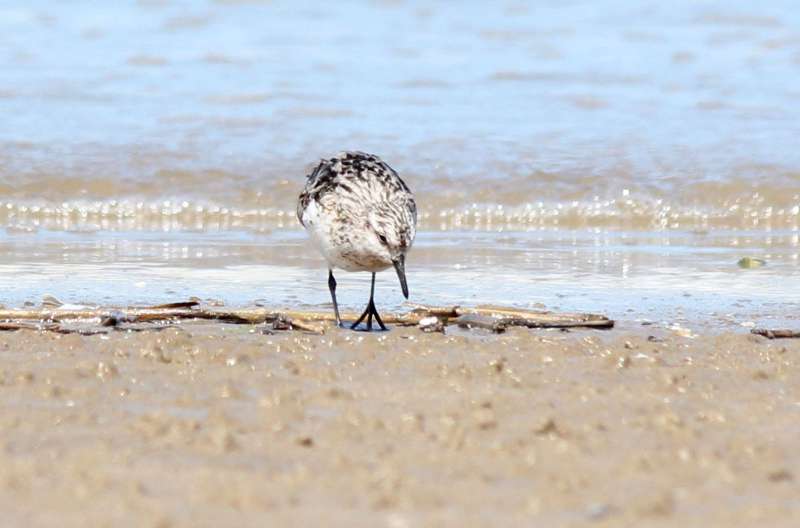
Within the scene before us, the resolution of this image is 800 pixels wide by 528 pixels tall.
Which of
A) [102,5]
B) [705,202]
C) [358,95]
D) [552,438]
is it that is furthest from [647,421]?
[102,5]

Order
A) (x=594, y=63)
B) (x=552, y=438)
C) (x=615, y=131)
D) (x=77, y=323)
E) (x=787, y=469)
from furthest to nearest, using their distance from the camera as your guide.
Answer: (x=594, y=63) → (x=615, y=131) → (x=77, y=323) → (x=552, y=438) → (x=787, y=469)

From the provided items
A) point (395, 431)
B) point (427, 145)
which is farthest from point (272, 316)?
point (427, 145)

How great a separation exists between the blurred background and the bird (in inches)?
24.8

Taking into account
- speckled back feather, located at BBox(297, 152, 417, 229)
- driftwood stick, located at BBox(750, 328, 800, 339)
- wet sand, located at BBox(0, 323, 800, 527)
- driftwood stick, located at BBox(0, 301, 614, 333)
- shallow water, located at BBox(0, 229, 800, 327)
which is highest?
speckled back feather, located at BBox(297, 152, 417, 229)

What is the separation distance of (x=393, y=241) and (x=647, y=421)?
240cm

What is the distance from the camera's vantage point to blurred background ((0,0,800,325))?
838cm

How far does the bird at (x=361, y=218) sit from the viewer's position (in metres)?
6.56

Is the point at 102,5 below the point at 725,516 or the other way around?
the other way around

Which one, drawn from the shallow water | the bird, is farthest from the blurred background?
the bird

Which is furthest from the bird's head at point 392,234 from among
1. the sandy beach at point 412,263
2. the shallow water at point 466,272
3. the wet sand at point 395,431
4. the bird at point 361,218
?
the shallow water at point 466,272

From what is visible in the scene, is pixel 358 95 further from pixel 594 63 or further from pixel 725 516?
pixel 725 516

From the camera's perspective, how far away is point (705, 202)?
38.0ft

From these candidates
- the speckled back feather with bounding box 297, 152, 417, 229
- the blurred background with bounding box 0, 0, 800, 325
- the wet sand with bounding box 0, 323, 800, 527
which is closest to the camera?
the wet sand with bounding box 0, 323, 800, 527

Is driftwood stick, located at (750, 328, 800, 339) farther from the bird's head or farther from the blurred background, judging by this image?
the bird's head
